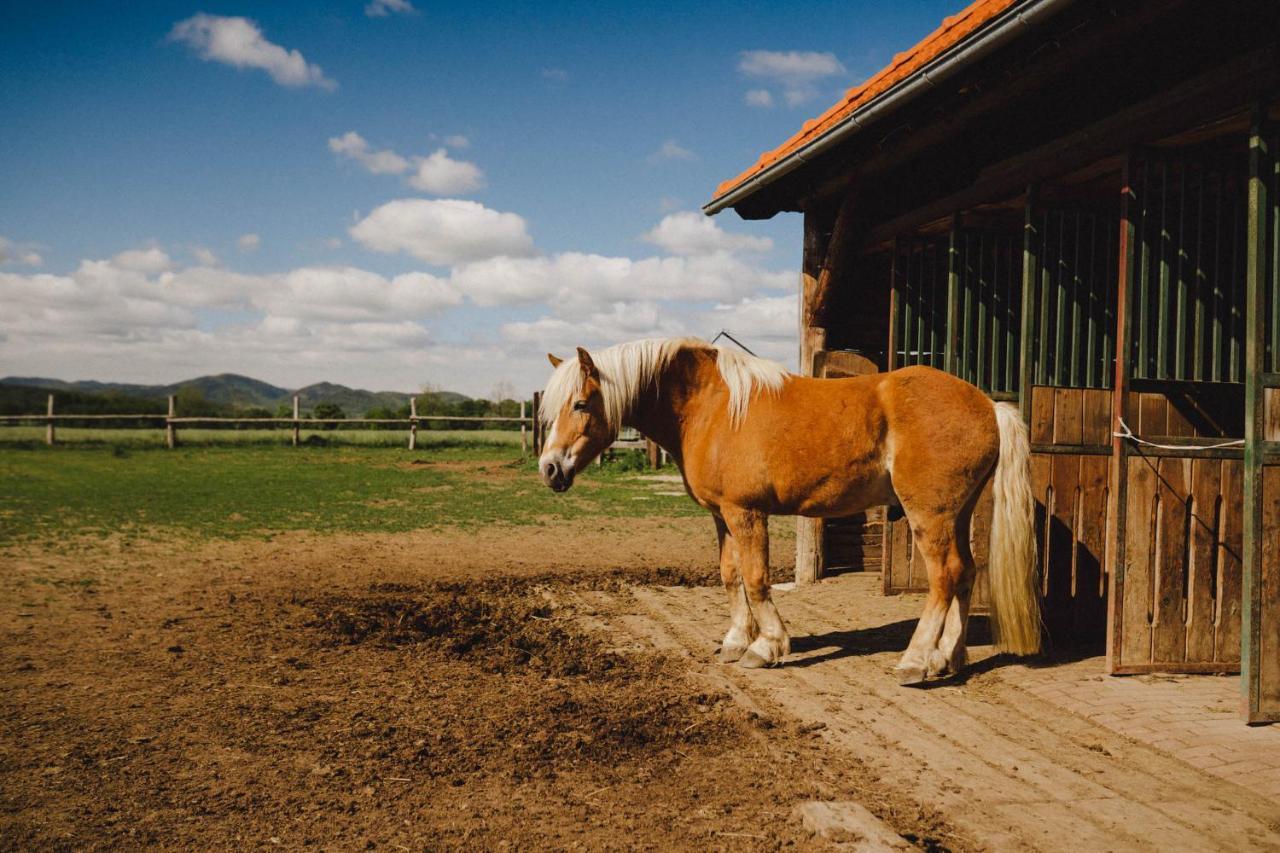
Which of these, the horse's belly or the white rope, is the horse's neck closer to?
the horse's belly

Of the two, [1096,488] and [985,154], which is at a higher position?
[985,154]

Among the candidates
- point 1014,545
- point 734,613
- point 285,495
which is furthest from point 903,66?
point 285,495

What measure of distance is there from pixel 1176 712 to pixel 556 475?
3438mm

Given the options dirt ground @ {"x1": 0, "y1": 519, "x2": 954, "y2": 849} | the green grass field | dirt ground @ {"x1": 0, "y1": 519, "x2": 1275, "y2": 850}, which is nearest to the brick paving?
dirt ground @ {"x1": 0, "y1": 519, "x2": 1275, "y2": 850}

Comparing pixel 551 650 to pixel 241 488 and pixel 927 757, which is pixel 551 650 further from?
pixel 241 488

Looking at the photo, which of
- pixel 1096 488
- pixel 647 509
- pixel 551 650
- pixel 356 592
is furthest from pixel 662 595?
pixel 647 509

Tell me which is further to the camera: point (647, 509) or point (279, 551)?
point (647, 509)

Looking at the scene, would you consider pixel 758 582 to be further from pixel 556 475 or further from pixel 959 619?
pixel 556 475

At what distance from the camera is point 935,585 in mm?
4719

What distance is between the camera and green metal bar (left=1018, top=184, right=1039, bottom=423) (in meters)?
5.63

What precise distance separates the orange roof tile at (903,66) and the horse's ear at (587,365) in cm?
257

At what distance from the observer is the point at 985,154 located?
6.38 metres

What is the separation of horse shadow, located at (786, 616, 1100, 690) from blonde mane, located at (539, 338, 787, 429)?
166cm

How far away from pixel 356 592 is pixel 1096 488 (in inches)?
230
